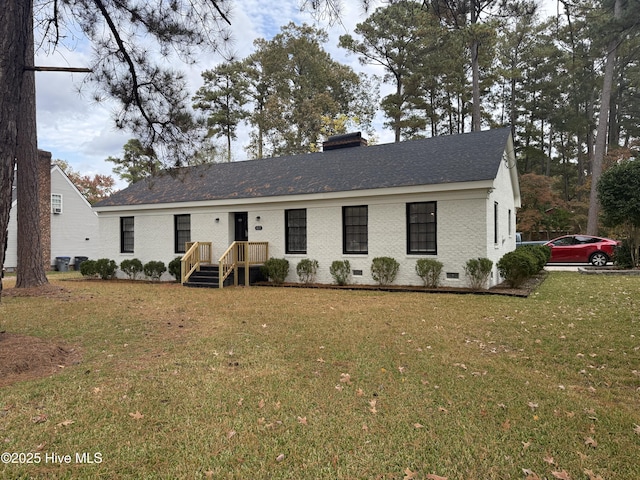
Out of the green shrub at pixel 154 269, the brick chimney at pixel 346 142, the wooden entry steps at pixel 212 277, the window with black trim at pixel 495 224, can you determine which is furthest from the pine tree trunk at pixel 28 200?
the window with black trim at pixel 495 224

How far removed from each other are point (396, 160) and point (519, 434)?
38.5 ft

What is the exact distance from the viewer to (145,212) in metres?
16.2

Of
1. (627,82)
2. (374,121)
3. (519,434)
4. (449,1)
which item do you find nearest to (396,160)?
(449,1)

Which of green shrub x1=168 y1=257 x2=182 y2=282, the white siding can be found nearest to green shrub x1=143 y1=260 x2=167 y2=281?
green shrub x1=168 y1=257 x2=182 y2=282

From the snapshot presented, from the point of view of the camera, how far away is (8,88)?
4586 mm

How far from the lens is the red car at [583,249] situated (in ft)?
56.0

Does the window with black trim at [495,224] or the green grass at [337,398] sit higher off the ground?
the window with black trim at [495,224]

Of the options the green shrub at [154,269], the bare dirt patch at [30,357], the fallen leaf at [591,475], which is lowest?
the fallen leaf at [591,475]

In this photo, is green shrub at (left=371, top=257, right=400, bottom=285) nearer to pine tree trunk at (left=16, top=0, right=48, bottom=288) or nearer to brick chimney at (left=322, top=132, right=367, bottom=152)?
brick chimney at (left=322, top=132, right=367, bottom=152)

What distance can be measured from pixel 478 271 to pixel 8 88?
10.6m

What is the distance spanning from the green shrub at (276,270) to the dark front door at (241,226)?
6.31 ft

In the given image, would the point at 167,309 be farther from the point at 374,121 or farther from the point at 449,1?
the point at 374,121

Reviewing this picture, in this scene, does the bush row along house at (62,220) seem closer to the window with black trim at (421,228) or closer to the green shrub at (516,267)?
the window with black trim at (421,228)

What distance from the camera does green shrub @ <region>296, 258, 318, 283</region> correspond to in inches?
520
